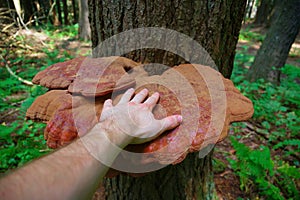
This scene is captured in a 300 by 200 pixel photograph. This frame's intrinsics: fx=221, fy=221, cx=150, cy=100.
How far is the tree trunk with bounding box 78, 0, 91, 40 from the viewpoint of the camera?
1038 cm

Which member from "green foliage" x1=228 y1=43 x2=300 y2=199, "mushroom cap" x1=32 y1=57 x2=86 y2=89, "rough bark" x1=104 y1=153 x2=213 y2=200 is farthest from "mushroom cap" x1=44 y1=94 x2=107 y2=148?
"green foliage" x1=228 y1=43 x2=300 y2=199

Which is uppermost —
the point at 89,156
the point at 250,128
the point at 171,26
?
the point at 171,26

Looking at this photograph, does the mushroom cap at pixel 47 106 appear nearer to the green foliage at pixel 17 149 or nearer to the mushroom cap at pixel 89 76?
the mushroom cap at pixel 89 76

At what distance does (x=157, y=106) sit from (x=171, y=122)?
171 mm

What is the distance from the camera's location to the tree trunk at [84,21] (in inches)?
409

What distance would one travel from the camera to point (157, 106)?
132 cm

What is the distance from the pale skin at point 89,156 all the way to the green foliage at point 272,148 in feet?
6.03

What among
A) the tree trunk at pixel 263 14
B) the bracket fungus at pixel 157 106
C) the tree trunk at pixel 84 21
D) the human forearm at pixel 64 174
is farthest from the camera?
the tree trunk at pixel 263 14

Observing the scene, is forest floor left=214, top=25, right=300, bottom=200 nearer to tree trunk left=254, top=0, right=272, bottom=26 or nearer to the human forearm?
the human forearm

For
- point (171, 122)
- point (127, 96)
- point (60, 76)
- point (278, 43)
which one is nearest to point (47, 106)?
point (60, 76)

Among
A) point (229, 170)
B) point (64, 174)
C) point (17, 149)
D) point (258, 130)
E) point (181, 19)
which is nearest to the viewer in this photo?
point (64, 174)

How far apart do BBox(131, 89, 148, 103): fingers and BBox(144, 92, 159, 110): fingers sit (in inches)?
1.4

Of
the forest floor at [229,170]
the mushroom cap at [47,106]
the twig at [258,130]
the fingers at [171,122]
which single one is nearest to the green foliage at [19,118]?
the mushroom cap at [47,106]

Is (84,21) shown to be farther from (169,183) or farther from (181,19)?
(169,183)
